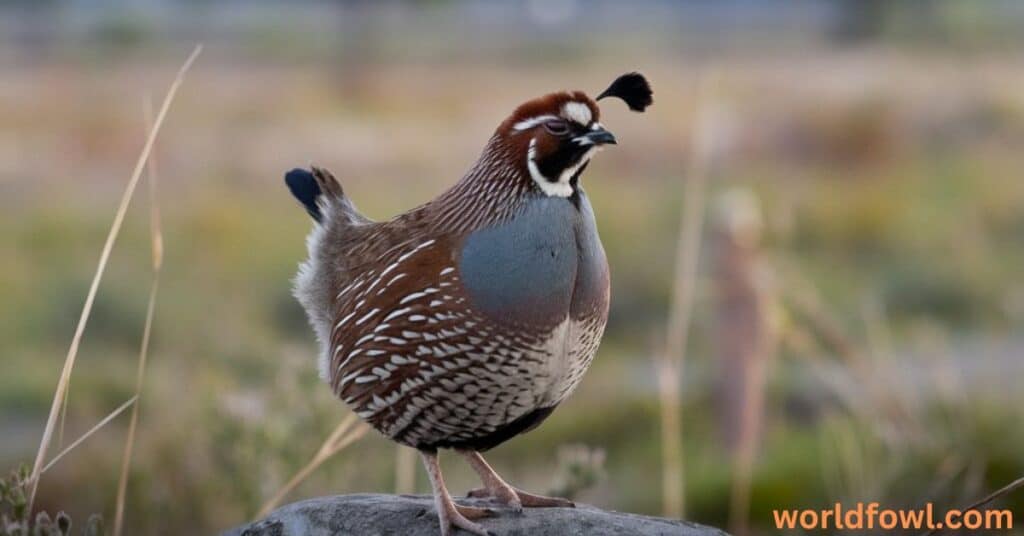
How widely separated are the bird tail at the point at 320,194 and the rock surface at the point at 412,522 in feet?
3.28

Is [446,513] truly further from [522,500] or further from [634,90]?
[634,90]

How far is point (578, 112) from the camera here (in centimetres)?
464

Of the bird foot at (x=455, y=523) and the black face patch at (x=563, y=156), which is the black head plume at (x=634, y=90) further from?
the bird foot at (x=455, y=523)

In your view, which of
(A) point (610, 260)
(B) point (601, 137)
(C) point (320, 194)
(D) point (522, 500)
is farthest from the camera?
(A) point (610, 260)

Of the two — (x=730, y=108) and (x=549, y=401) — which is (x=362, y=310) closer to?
(x=549, y=401)

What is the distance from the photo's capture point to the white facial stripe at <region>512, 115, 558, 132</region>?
470cm

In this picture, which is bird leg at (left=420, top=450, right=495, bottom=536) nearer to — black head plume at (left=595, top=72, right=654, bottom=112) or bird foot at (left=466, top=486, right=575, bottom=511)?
bird foot at (left=466, top=486, right=575, bottom=511)

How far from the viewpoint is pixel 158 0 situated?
238 feet

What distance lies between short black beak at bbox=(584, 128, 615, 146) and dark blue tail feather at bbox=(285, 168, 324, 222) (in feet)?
4.22

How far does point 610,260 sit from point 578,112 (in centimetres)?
1439

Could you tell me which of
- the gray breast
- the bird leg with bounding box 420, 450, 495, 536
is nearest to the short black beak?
the gray breast

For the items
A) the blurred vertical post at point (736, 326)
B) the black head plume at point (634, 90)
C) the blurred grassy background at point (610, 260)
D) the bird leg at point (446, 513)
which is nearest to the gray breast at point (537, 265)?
the black head plume at point (634, 90)

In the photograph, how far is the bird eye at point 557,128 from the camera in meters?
4.68

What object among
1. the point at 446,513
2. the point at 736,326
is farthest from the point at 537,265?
the point at 736,326
